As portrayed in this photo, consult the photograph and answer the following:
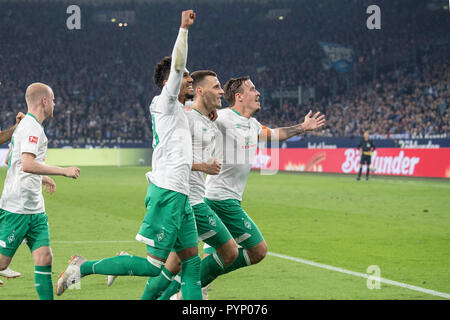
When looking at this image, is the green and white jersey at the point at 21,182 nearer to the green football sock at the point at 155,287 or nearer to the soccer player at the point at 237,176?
the green football sock at the point at 155,287

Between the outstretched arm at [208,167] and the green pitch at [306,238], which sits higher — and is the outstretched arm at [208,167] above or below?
above

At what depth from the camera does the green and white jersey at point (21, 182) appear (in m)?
5.90

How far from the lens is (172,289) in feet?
19.8

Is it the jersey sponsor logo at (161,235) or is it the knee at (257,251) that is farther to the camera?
the knee at (257,251)

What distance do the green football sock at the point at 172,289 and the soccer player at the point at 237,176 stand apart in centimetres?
37

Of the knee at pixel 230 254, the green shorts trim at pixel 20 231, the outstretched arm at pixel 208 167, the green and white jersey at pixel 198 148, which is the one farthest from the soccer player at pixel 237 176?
the green shorts trim at pixel 20 231

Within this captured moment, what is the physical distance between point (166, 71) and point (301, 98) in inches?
1668

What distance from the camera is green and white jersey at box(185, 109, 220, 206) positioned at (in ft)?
19.4

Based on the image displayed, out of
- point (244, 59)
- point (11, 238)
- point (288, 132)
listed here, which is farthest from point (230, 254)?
point (244, 59)

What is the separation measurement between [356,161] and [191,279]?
81.8 feet

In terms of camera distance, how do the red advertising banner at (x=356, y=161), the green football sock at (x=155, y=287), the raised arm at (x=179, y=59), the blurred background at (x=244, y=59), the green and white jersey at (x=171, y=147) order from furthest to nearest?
the blurred background at (x=244, y=59)
the red advertising banner at (x=356, y=161)
the green football sock at (x=155, y=287)
the green and white jersey at (x=171, y=147)
the raised arm at (x=179, y=59)

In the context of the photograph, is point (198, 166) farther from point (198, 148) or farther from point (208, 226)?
point (208, 226)

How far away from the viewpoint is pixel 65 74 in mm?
51844

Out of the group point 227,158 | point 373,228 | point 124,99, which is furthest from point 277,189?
point 124,99
